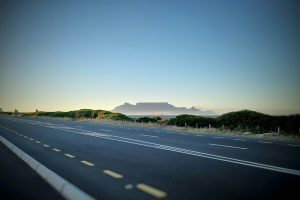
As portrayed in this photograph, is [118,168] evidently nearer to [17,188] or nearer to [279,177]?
[17,188]

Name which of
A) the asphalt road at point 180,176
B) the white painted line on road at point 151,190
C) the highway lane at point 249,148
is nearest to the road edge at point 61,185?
the asphalt road at point 180,176

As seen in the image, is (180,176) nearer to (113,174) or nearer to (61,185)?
(113,174)

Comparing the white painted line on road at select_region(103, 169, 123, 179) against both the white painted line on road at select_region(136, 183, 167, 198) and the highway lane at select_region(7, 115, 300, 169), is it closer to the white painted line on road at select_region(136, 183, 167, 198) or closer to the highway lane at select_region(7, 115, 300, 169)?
the white painted line on road at select_region(136, 183, 167, 198)

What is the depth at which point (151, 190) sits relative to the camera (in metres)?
5.45

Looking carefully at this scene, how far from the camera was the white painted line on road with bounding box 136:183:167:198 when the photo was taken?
5113 mm

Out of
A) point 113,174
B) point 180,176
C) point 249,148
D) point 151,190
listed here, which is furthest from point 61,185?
point 249,148

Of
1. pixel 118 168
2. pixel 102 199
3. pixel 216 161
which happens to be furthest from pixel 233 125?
pixel 102 199

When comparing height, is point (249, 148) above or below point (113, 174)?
above

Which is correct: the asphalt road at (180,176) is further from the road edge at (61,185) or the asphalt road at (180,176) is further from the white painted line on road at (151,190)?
the road edge at (61,185)

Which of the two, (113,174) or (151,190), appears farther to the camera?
(113,174)

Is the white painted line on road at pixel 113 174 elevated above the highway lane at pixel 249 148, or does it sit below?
below

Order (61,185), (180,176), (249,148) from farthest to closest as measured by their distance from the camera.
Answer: (249,148) < (180,176) < (61,185)

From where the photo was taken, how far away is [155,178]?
6.46 m

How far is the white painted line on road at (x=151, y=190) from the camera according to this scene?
5.11m
